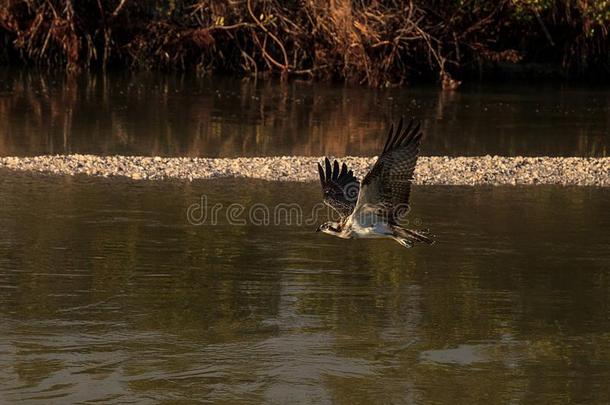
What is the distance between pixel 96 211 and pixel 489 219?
3625 millimetres

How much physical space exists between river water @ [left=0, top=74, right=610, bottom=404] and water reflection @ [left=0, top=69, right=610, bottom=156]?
237 millimetres

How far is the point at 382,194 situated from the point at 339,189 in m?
0.82

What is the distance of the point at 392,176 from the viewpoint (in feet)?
26.9

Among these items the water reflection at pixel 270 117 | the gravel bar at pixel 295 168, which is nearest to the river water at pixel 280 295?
the water reflection at pixel 270 117

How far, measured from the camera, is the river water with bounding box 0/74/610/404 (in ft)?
22.7

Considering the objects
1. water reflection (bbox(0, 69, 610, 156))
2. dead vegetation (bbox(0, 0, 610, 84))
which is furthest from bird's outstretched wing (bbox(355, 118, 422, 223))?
dead vegetation (bbox(0, 0, 610, 84))

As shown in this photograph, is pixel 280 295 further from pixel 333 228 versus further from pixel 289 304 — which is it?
pixel 333 228

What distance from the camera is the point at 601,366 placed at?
730 centimetres

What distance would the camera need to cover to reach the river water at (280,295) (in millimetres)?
6910

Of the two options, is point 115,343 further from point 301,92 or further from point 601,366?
point 301,92

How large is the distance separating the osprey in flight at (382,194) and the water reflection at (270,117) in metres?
5.44

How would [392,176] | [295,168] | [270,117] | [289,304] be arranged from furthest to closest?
1. [270,117]
2. [295,168]
3. [289,304]
4. [392,176]

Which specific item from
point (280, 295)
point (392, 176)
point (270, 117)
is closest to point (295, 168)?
point (270, 117)

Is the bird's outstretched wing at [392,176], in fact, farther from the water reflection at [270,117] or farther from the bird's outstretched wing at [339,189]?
the water reflection at [270,117]
